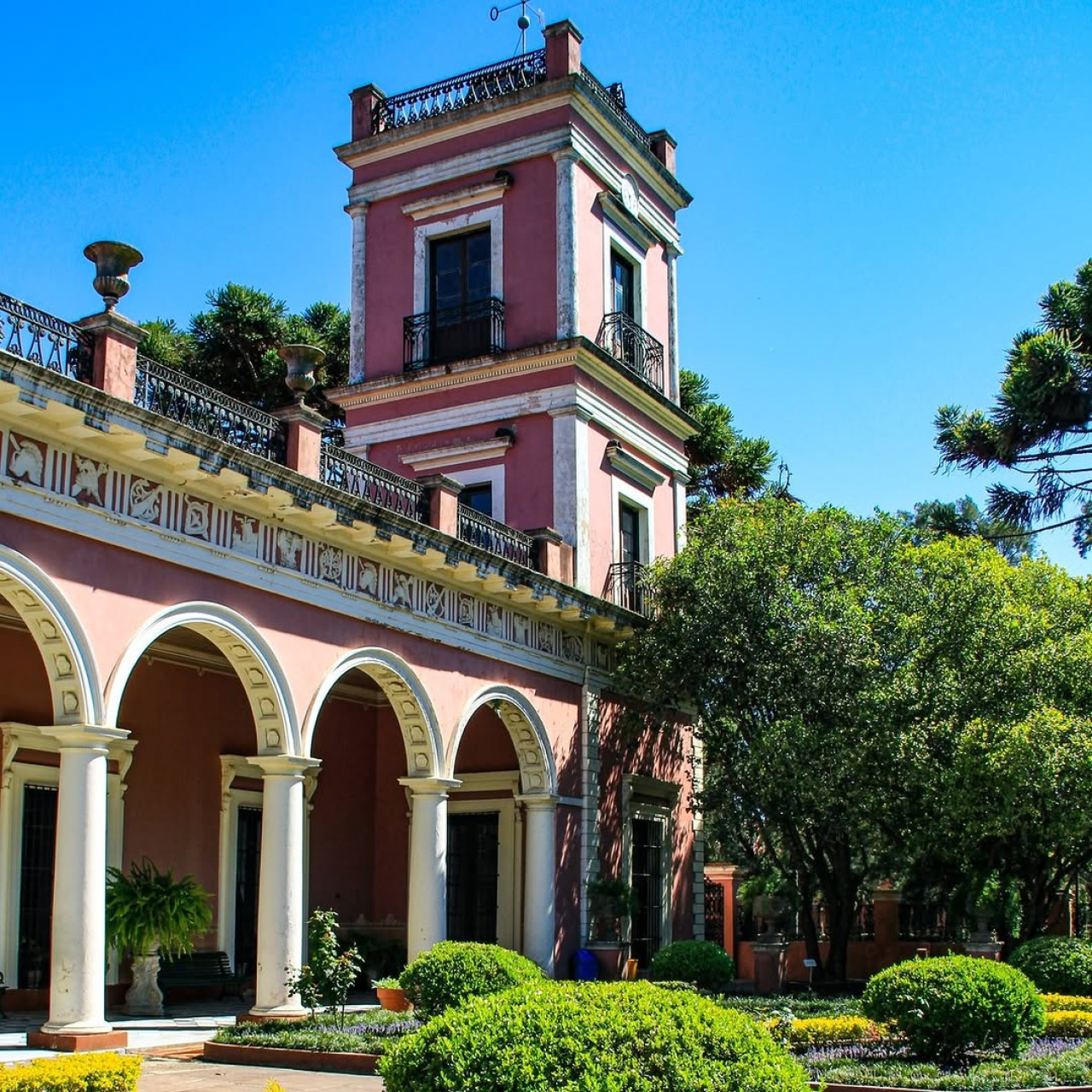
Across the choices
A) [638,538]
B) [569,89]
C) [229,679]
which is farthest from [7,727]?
[569,89]

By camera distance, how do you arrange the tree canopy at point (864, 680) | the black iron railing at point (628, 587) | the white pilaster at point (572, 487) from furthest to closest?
the black iron railing at point (628, 587) < the white pilaster at point (572, 487) < the tree canopy at point (864, 680)

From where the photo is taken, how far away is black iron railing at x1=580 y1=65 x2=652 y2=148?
72.9 feet

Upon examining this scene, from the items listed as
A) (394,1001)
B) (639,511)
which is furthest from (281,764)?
(639,511)

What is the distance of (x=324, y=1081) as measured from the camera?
10648 mm

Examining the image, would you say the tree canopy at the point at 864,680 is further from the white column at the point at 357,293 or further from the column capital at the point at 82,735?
the column capital at the point at 82,735

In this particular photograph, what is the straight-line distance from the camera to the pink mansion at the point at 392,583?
1175cm

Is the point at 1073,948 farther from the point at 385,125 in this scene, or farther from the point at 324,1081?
the point at 385,125

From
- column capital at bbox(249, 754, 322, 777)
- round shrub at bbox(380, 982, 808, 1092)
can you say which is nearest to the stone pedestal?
column capital at bbox(249, 754, 322, 777)

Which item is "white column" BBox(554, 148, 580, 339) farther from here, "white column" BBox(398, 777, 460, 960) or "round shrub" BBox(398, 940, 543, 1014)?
"round shrub" BBox(398, 940, 543, 1014)

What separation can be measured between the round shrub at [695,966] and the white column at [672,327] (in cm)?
989

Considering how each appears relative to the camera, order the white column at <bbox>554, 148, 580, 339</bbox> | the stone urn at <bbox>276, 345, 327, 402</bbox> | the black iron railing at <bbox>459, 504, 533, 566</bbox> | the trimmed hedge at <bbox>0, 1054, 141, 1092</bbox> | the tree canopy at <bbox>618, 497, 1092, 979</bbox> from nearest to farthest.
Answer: the trimmed hedge at <bbox>0, 1054, 141, 1092</bbox>, the stone urn at <bbox>276, 345, 327, 402</bbox>, the black iron railing at <bbox>459, 504, 533, 566</bbox>, the tree canopy at <bbox>618, 497, 1092, 979</bbox>, the white column at <bbox>554, 148, 580, 339</bbox>

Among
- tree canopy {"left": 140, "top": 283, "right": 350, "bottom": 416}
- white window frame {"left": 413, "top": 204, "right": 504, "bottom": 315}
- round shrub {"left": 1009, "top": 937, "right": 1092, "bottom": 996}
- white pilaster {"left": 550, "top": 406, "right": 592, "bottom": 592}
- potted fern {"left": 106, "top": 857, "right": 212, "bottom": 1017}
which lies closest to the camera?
potted fern {"left": 106, "top": 857, "right": 212, "bottom": 1017}

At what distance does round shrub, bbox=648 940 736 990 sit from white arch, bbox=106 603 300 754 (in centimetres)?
634

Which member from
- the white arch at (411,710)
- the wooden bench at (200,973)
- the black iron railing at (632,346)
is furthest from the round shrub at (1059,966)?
the black iron railing at (632,346)
